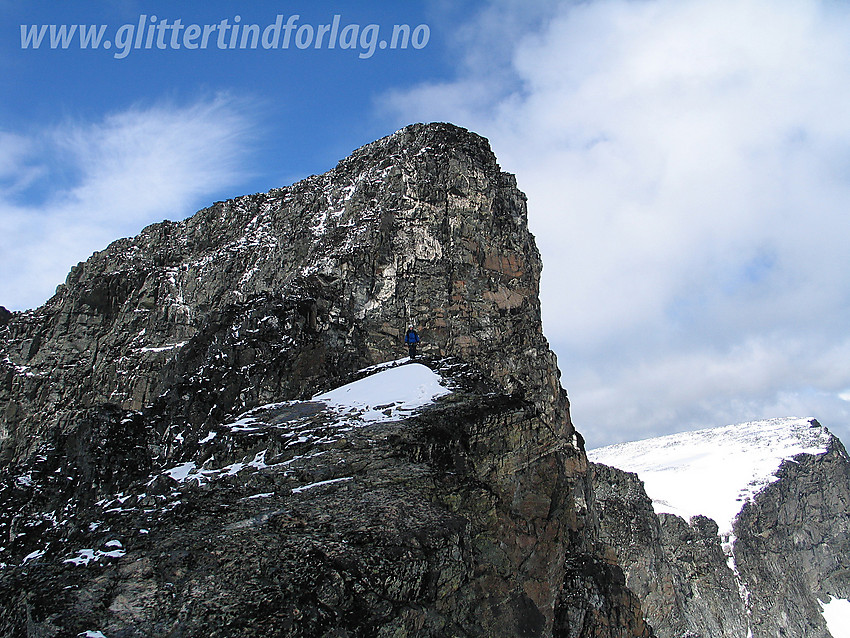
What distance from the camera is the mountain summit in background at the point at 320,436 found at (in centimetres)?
1255

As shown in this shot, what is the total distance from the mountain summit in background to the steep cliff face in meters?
19.6

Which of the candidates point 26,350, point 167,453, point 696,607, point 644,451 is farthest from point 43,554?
point 644,451

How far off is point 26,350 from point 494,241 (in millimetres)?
35101

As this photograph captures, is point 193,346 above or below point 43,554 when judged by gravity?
above

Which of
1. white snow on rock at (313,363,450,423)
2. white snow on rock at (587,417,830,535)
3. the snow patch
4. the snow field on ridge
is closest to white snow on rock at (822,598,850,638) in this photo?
white snow on rock at (587,417,830,535)

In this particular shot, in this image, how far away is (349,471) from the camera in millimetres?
15508

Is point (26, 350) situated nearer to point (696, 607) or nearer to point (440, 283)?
point (440, 283)

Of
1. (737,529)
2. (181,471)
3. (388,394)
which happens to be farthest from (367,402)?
(737,529)

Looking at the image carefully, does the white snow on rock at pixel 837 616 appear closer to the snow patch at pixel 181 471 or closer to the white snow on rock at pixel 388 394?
the white snow on rock at pixel 388 394

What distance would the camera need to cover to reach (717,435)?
17675cm

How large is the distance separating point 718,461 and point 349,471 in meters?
145

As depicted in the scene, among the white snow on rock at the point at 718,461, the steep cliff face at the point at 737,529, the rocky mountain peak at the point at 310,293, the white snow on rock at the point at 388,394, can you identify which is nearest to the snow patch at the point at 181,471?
the rocky mountain peak at the point at 310,293

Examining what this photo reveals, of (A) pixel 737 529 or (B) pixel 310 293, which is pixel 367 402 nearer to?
(B) pixel 310 293

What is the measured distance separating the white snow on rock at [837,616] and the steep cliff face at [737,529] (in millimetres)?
1306
